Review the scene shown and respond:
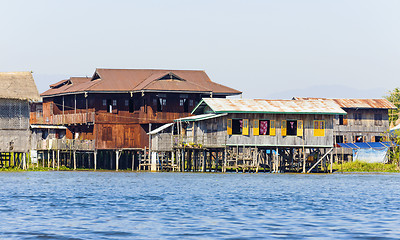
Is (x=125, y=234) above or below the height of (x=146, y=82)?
below

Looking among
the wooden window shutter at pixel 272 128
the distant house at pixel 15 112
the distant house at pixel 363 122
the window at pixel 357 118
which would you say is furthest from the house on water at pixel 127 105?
the window at pixel 357 118

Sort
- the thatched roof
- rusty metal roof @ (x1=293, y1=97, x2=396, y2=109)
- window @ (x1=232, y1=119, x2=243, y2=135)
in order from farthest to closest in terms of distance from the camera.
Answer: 1. rusty metal roof @ (x1=293, y1=97, x2=396, y2=109)
2. window @ (x1=232, y1=119, x2=243, y2=135)
3. the thatched roof

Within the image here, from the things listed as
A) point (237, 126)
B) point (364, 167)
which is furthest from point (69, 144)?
point (364, 167)

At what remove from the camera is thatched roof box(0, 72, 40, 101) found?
190ft

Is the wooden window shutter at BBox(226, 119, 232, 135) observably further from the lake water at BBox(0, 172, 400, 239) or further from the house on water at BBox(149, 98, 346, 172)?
the lake water at BBox(0, 172, 400, 239)

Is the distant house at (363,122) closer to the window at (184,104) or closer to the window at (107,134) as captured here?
the window at (184,104)

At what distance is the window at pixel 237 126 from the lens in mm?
58844

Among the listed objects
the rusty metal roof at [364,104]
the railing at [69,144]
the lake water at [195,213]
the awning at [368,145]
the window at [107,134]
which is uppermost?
the rusty metal roof at [364,104]

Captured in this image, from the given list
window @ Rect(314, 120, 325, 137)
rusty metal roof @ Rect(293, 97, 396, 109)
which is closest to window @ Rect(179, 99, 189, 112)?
window @ Rect(314, 120, 325, 137)

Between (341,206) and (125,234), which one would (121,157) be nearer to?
(341,206)

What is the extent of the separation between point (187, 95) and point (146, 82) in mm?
3938

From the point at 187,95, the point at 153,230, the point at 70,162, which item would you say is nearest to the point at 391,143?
the point at 187,95

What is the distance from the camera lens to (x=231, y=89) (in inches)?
2751

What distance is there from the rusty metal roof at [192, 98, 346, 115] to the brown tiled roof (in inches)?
215
